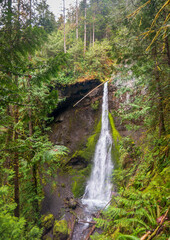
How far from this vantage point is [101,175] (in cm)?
1121

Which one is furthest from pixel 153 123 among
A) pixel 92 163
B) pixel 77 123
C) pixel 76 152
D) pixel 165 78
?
pixel 77 123

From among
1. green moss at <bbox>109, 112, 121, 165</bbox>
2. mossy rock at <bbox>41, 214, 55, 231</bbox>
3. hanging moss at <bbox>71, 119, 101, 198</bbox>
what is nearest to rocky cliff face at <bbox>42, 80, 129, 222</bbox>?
hanging moss at <bbox>71, 119, 101, 198</bbox>

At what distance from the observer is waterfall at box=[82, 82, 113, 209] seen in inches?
385

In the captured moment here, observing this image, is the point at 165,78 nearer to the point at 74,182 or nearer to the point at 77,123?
the point at 74,182

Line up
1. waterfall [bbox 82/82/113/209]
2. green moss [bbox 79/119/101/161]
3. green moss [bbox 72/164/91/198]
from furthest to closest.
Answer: green moss [bbox 79/119/101/161] → green moss [bbox 72/164/91/198] → waterfall [bbox 82/82/113/209]

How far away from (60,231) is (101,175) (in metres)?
5.11

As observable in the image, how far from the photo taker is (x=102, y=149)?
12.4m

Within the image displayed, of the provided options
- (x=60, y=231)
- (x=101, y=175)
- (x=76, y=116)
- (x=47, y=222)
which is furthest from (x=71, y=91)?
(x=60, y=231)

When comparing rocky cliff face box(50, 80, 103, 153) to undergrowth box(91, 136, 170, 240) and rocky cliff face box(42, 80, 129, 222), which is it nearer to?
rocky cliff face box(42, 80, 129, 222)

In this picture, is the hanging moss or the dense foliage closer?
the dense foliage

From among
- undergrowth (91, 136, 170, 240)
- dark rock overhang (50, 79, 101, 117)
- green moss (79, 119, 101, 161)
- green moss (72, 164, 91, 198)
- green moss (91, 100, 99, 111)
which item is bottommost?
green moss (72, 164, 91, 198)

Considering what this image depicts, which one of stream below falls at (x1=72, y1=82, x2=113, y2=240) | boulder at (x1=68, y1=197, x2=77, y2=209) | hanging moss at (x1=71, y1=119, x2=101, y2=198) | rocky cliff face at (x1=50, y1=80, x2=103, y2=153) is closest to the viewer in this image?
stream below falls at (x1=72, y1=82, x2=113, y2=240)

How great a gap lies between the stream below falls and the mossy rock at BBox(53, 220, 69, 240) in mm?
513

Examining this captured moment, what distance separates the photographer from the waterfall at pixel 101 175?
32.1 ft
